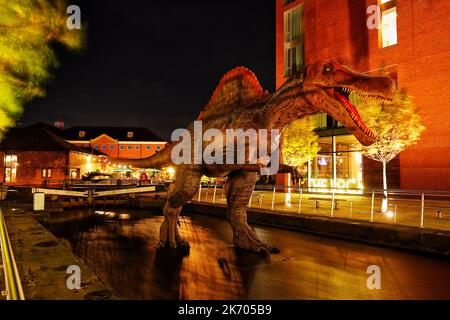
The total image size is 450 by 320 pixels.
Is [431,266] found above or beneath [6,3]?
beneath

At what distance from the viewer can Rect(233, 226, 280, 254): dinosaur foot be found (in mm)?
6086

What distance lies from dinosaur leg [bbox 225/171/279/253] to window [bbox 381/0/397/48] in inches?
650

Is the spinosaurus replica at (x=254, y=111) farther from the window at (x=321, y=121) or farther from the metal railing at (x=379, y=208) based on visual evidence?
the window at (x=321, y=121)

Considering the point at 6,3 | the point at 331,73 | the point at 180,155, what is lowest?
the point at 180,155

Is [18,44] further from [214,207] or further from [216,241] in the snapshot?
[214,207]

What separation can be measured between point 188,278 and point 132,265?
129cm

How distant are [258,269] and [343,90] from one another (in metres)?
3.04

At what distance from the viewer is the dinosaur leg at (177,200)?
6.03 meters

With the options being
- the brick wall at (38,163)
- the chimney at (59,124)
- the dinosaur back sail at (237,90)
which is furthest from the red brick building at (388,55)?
the chimney at (59,124)

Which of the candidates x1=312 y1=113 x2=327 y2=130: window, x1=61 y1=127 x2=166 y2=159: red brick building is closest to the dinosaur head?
x1=312 y1=113 x2=327 y2=130: window

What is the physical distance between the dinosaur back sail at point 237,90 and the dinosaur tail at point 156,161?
1.53 m
